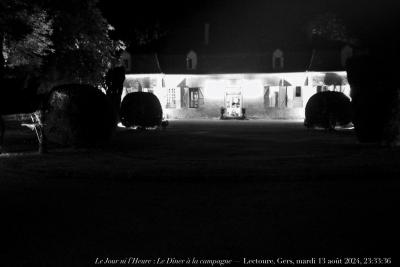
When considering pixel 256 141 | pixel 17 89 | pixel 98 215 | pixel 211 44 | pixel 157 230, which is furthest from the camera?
pixel 211 44

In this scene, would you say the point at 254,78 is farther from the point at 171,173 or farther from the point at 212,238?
the point at 212,238

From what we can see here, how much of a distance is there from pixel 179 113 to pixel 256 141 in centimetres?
2609

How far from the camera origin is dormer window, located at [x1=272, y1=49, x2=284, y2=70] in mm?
48031

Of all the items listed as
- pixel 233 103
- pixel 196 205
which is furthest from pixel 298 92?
pixel 196 205

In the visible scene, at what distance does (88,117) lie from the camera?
2006 cm

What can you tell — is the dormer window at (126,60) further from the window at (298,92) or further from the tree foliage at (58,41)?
the window at (298,92)

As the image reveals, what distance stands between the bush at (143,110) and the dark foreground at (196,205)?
14.5m

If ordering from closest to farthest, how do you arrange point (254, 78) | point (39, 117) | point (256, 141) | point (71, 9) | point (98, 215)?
1. point (98, 215)
2. point (39, 117)
3. point (256, 141)
4. point (71, 9)
5. point (254, 78)

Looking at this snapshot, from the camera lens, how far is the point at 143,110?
32812mm

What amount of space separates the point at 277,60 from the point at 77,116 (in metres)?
31.1

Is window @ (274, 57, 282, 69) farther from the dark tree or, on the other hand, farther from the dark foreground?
the dark foreground

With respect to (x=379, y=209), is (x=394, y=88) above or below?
above

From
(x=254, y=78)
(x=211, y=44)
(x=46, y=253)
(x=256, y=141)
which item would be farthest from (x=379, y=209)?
(x=211, y=44)

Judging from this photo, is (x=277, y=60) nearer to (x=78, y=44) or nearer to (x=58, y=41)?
(x=78, y=44)
